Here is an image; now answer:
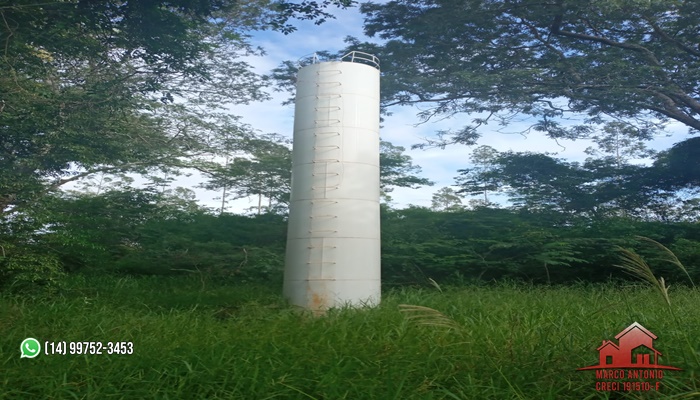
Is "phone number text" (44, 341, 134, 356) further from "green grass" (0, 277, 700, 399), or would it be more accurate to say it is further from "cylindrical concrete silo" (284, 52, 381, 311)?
"cylindrical concrete silo" (284, 52, 381, 311)

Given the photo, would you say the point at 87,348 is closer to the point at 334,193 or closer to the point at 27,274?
the point at 27,274

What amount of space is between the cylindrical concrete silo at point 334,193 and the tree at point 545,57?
7.29m

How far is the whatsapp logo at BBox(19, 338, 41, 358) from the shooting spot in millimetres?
4556

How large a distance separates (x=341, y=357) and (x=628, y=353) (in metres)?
2.09

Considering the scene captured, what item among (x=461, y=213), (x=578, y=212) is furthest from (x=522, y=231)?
(x=578, y=212)

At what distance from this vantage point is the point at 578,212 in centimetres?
1742

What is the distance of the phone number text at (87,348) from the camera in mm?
4570

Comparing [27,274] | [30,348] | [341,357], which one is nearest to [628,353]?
[341,357]

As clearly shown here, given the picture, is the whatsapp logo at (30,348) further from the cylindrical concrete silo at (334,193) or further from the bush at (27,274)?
the cylindrical concrete silo at (334,193)

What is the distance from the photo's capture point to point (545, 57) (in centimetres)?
1531

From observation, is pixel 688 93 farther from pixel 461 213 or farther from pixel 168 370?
pixel 168 370

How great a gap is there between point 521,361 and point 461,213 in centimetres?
1081

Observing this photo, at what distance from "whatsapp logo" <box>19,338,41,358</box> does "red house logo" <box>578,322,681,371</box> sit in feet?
14.6

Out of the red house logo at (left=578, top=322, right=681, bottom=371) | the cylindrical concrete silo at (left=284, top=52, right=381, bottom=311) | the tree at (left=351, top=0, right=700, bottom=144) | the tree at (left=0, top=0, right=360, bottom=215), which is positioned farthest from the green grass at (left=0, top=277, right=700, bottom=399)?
the tree at (left=351, top=0, right=700, bottom=144)
